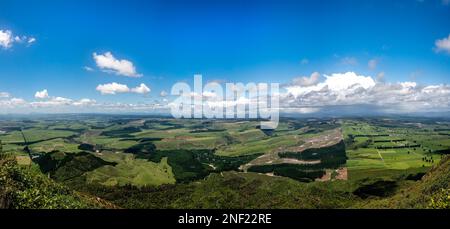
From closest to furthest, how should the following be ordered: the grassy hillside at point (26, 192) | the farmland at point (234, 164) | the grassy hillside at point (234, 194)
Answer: the grassy hillside at point (26, 192) < the grassy hillside at point (234, 194) < the farmland at point (234, 164)

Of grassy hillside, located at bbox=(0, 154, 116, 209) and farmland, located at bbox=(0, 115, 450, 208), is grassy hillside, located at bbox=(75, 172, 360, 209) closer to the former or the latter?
farmland, located at bbox=(0, 115, 450, 208)

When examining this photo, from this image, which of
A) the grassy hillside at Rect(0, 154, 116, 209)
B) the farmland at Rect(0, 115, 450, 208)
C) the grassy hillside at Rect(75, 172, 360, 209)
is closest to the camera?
the grassy hillside at Rect(0, 154, 116, 209)

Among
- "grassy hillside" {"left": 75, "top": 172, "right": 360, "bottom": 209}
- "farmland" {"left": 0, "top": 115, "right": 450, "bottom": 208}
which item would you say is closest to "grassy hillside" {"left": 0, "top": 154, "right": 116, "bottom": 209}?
"farmland" {"left": 0, "top": 115, "right": 450, "bottom": 208}

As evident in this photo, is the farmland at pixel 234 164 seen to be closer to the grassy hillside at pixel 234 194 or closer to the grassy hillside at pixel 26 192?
the grassy hillside at pixel 234 194

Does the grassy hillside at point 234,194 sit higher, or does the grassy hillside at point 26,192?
the grassy hillside at point 26,192

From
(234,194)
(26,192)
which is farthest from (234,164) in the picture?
(26,192)

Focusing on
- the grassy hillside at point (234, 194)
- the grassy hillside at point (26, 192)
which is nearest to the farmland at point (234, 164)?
the grassy hillside at point (234, 194)

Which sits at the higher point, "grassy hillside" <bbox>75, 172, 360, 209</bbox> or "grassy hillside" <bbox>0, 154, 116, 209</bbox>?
"grassy hillside" <bbox>0, 154, 116, 209</bbox>

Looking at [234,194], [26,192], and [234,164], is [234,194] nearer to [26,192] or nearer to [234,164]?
[234,164]

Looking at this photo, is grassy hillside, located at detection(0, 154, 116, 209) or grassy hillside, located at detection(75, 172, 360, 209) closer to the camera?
grassy hillside, located at detection(0, 154, 116, 209)
